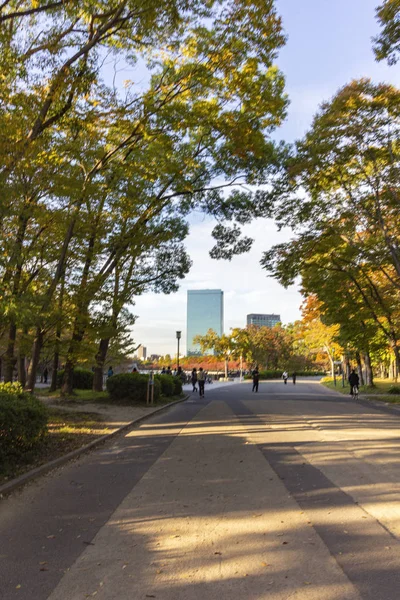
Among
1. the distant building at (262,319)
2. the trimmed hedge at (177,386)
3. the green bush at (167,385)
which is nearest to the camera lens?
the green bush at (167,385)

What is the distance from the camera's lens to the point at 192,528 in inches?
186

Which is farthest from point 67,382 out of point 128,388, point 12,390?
point 12,390

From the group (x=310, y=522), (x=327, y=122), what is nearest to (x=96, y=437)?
(x=310, y=522)

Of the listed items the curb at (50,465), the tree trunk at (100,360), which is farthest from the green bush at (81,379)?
the curb at (50,465)

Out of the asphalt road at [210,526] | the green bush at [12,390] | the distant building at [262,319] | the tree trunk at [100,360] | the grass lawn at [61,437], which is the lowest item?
the asphalt road at [210,526]

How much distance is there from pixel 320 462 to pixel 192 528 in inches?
148

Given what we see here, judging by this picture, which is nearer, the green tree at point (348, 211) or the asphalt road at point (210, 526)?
the asphalt road at point (210, 526)

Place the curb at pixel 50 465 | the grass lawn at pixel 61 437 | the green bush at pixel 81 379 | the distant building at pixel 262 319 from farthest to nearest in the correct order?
1. the distant building at pixel 262 319
2. the green bush at pixel 81 379
3. the grass lawn at pixel 61 437
4. the curb at pixel 50 465

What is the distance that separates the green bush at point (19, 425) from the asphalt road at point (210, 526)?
2.62ft

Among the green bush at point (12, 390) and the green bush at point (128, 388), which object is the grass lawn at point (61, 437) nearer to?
the green bush at point (12, 390)

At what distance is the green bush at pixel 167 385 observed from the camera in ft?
74.3

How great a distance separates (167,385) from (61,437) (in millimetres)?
13122

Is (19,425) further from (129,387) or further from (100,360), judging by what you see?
(100,360)

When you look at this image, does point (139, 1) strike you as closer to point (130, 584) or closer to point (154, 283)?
point (130, 584)
